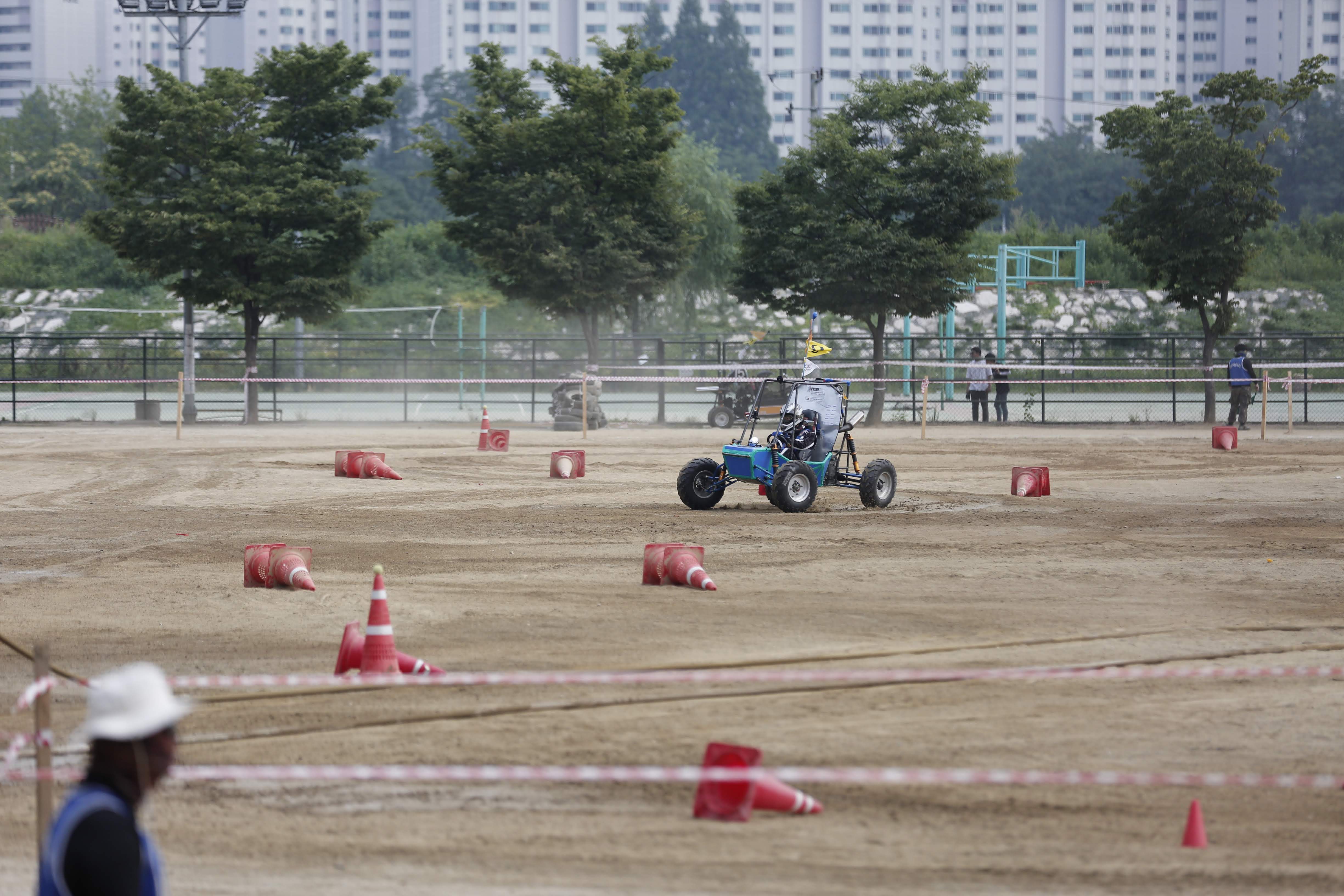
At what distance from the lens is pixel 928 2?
131750 millimetres

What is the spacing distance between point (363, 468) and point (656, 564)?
34.0 ft

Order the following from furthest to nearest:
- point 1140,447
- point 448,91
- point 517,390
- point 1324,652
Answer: point 448,91 < point 517,390 < point 1140,447 < point 1324,652

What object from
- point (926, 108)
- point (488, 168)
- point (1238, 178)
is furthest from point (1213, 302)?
point (488, 168)

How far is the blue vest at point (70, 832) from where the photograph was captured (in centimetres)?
317

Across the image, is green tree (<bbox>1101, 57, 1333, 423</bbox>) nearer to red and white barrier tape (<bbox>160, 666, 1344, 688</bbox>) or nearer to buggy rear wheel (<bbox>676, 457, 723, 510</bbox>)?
buggy rear wheel (<bbox>676, 457, 723, 510</bbox>)

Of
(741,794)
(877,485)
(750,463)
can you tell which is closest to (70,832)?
(741,794)

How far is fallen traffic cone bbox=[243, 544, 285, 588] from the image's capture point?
36.9 ft

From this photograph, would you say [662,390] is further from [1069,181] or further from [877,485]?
[1069,181]

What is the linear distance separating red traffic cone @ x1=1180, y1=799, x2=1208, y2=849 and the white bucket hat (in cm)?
396

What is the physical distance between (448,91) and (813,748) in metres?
126

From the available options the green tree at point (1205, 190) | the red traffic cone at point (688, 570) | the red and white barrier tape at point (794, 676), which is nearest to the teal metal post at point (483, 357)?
the green tree at point (1205, 190)

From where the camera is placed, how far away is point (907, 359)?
40438mm

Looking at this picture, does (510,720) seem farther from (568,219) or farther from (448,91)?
(448,91)

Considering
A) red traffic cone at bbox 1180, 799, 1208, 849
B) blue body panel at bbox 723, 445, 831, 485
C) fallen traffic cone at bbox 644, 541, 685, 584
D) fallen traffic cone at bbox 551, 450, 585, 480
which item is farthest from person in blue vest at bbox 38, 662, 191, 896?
fallen traffic cone at bbox 551, 450, 585, 480
